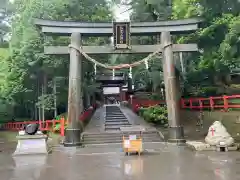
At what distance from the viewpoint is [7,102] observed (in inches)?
1252

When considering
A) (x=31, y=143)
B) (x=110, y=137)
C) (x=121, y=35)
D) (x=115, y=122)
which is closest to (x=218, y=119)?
(x=110, y=137)

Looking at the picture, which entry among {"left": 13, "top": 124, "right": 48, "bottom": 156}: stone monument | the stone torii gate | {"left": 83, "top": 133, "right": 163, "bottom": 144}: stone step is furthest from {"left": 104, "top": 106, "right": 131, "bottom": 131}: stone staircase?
{"left": 13, "top": 124, "right": 48, "bottom": 156}: stone monument

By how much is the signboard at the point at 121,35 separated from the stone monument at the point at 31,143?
638 centimetres

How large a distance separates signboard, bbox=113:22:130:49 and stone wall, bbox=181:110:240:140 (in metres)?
7.61

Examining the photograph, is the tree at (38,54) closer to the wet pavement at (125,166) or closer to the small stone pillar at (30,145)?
the small stone pillar at (30,145)

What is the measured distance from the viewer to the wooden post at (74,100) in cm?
1612

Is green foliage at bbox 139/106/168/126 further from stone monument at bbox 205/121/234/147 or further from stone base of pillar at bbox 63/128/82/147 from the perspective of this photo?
stone monument at bbox 205/121/234/147

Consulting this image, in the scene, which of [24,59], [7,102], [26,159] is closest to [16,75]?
[24,59]

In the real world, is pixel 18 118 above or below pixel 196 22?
below

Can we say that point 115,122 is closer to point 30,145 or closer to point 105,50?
point 105,50

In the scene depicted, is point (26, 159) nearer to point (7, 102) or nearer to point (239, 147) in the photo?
point (239, 147)

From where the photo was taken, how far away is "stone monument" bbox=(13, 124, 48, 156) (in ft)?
45.0

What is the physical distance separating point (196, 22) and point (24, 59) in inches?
562

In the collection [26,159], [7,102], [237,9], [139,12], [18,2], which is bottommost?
[26,159]
